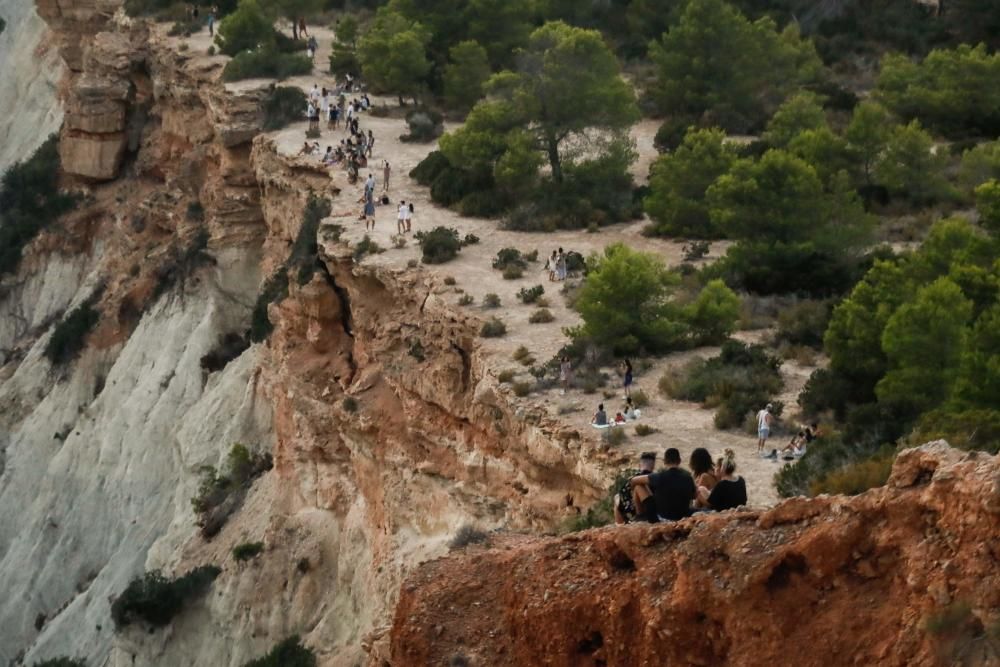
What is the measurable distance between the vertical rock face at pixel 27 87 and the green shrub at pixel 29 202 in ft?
12.1

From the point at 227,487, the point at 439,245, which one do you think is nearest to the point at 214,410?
the point at 227,487

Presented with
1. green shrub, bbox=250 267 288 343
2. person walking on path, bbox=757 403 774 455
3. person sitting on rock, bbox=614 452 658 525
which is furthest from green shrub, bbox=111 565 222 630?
person sitting on rock, bbox=614 452 658 525

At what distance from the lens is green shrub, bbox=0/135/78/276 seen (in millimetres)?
53438

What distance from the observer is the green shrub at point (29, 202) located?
175ft

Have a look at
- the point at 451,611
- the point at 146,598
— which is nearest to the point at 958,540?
the point at 451,611

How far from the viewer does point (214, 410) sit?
3900 centimetres

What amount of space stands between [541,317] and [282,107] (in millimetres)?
18562

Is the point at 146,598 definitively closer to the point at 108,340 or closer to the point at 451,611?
the point at 108,340

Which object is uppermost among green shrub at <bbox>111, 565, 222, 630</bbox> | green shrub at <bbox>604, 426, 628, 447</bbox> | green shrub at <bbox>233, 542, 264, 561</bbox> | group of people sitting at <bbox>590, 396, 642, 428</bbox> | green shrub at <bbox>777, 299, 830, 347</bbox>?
green shrub at <bbox>604, 426, 628, 447</bbox>

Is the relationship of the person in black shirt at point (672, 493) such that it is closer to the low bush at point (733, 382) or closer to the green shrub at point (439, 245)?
the low bush at point (733, 382)

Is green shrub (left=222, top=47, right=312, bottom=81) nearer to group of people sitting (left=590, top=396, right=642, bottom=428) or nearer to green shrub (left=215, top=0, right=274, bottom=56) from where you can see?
green shrub (left=215, top=0, right=274, bottom=56)

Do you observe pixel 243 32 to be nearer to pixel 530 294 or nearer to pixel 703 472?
pixel 530 294

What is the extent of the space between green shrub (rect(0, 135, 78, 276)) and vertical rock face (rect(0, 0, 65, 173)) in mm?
3696

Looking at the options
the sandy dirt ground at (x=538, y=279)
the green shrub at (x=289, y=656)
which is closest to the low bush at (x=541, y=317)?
the sandy dirt ground at (x=538, y=279)
